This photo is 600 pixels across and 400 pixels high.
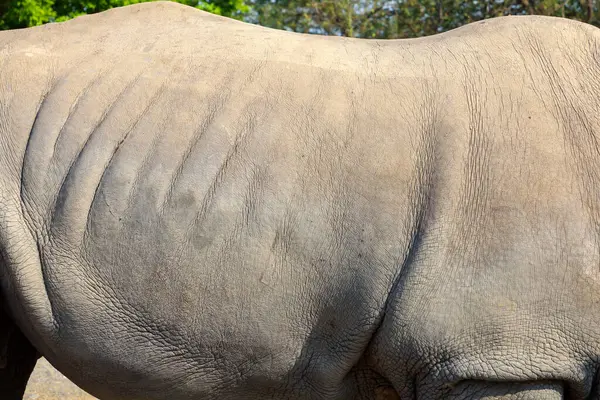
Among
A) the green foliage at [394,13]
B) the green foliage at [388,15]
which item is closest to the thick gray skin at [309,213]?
the green foliage at [394,13]

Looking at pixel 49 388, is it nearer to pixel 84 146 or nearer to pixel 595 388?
pixel 84 146

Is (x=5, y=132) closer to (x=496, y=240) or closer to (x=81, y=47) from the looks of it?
(x=81, y=47)

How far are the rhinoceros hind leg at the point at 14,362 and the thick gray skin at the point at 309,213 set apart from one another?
0.24m

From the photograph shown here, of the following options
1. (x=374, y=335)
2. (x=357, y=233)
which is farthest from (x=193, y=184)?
(x=374, y=335)

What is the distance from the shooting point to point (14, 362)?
3.84 meters

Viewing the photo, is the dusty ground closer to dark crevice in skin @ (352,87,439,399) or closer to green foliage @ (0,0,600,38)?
dark crevice in skin @ (352,87,439,399)

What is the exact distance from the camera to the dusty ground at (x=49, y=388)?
5875 millimetres

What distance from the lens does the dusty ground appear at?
588cm

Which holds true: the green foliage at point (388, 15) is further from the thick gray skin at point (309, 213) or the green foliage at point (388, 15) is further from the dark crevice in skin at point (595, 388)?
the dark crevice in skin at point (595, 388)

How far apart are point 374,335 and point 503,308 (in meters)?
0.45

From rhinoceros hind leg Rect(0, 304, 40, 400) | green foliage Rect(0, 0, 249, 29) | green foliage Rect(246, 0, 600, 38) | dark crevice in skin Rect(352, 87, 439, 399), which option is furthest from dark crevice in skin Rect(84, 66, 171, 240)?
green foliage Rect(246, 0, 600, 38)

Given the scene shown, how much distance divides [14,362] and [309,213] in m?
1.58

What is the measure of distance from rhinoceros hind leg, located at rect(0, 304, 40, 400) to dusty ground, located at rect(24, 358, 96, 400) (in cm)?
202

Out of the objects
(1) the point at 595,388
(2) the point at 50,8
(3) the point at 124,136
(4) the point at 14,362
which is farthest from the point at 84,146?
(2) the point at 50,8
